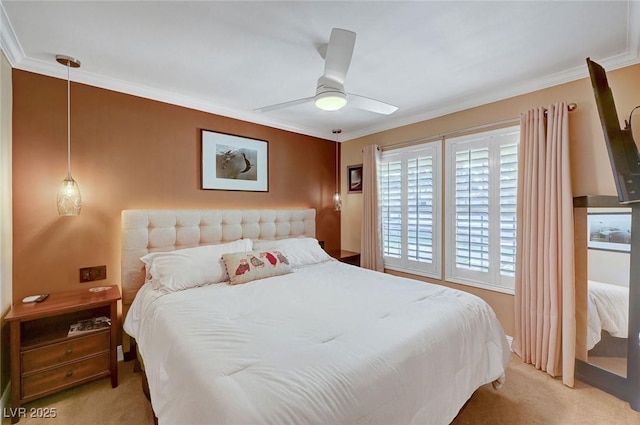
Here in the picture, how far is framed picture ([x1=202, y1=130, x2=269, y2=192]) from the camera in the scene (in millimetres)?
3113

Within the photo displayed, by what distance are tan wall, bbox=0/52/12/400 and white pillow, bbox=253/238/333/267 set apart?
1875 millimetres

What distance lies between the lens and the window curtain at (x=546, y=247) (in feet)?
7.49

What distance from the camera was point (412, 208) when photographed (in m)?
3.50

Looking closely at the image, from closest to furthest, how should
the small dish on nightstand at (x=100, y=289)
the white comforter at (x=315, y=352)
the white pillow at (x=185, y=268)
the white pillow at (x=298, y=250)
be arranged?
the white comforter at (x=315, y=352)
the white pillow at (x=185, y=268)
the small dish on nightstand at (x=100, y=289)
the white pillow at (x=298, y=250)

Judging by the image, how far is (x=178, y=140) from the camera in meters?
2.93

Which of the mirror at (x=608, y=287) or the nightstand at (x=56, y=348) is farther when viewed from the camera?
the mirror at (x=608, y=287)

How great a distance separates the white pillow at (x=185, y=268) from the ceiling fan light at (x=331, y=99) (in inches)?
63.5

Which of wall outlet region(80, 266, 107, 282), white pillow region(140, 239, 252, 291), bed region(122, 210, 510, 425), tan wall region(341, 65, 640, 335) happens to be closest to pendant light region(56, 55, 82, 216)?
bed region(122, 210, 510, 425)

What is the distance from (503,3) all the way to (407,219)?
2350mm

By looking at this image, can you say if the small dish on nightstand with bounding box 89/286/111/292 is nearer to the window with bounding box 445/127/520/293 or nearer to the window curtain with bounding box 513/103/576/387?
the window with bounding box 445/127/520/293

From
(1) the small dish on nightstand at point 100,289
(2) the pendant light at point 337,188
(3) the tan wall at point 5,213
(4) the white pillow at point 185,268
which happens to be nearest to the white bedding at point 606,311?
(2) the pendant light at point 337,188

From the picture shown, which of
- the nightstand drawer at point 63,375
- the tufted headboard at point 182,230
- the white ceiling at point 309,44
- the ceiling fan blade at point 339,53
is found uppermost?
the white ceiling at point 309,44

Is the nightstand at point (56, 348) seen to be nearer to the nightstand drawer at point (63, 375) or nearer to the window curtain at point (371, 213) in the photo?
the nightstand drawer at point (63, 375)

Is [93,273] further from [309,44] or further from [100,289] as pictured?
[309,44]
